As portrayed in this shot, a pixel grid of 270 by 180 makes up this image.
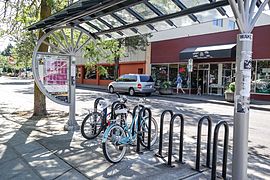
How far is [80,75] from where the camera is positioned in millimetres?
41438

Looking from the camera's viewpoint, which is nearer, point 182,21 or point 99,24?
point 182,21

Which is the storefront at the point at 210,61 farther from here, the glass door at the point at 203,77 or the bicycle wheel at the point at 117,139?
the bicycle wheel at the point at 117,139

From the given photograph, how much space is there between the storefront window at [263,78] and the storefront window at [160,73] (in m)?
8.82

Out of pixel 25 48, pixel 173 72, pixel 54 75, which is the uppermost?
pixel 25 48

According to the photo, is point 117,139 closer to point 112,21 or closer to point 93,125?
point 93,125

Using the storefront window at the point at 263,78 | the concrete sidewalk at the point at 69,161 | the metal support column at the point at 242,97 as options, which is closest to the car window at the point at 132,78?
the storefront window at the point at 263,78

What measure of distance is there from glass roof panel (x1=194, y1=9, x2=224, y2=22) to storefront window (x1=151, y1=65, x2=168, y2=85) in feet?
64.9

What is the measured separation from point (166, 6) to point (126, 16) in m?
1.25

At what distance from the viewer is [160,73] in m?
27.0

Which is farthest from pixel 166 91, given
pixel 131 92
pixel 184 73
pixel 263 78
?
pixel 263 78

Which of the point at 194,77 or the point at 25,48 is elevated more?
the point at 25,48

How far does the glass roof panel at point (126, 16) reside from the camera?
693cm

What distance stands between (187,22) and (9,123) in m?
6.08

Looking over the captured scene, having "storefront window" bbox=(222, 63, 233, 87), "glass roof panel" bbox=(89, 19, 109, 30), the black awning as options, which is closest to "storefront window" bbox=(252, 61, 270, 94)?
the black awning
